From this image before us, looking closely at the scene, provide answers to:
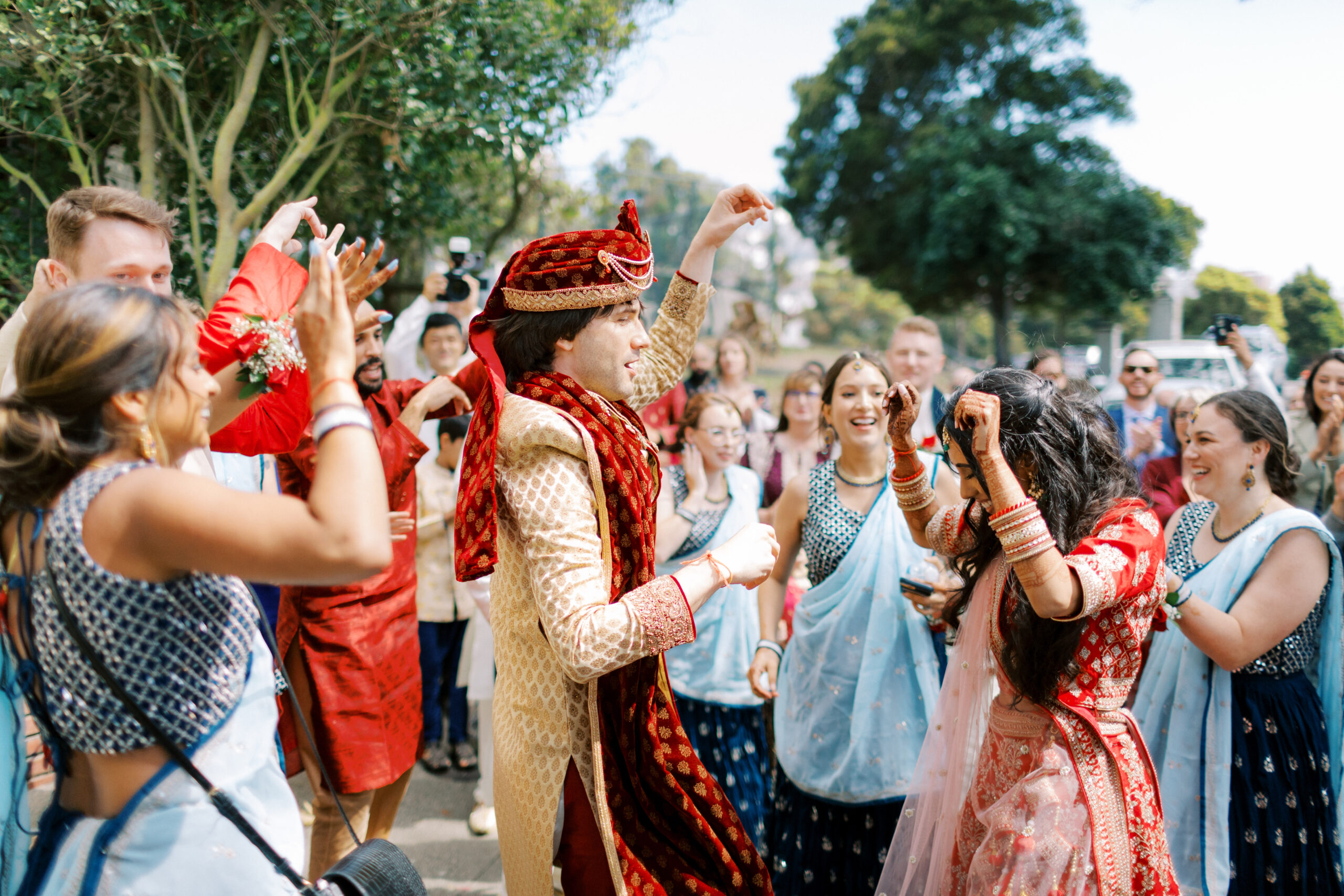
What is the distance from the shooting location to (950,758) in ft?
6.82

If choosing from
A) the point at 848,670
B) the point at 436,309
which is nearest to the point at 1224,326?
the point at 848,670

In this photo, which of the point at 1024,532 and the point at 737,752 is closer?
the point at 1024,532

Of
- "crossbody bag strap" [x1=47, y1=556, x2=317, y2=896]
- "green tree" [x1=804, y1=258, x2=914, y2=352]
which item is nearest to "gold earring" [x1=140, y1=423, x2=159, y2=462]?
"crossbody bag strap" [x1=47, y1=556, x2=317, y2=896]

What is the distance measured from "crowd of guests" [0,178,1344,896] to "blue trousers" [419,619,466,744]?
1.4 inches

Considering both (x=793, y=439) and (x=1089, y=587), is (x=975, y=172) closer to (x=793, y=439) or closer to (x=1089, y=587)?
(x=793, y=439)

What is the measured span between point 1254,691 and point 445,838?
9.88 feet

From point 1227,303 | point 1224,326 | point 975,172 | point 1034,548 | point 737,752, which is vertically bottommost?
point 737,752

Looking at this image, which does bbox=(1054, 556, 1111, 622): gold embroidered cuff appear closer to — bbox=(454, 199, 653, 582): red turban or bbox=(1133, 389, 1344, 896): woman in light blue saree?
bbox=(1133, 389, 1344, 896): woman in light blue saree

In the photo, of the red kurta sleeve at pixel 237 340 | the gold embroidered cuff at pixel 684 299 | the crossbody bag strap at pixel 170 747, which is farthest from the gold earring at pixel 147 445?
the gold embroidered cuff at pixel 684 299

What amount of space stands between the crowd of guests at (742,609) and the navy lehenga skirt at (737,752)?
0.01 metres

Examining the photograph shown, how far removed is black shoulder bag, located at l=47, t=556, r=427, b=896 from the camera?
3.76 feet

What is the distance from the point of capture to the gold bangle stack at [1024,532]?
1.65 meters

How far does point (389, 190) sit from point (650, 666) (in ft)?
15.0

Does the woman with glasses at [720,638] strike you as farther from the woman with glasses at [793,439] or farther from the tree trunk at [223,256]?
the tree trunk at [223,256]
